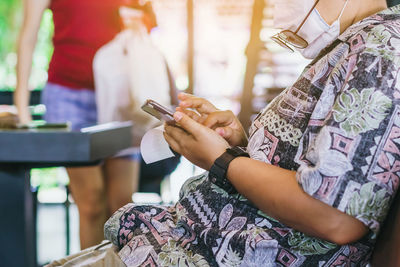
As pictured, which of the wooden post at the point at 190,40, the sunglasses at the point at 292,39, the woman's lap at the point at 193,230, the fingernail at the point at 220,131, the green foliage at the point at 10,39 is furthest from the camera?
the green foliage at the point at 10,39

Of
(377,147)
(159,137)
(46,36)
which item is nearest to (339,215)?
(377,147)

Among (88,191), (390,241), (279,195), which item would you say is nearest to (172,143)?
(279,195)

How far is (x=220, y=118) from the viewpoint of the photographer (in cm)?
121

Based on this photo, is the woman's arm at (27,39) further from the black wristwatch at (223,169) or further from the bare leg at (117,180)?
the black wristwatch at (223,169)

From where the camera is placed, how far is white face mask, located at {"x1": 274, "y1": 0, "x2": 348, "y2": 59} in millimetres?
948

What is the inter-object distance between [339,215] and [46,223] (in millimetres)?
3328

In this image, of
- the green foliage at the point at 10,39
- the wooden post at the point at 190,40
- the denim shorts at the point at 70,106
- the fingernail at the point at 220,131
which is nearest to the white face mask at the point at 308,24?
the fingernail at the point at 220,131

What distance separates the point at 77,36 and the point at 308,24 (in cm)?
151

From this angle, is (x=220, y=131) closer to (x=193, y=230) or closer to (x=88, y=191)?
(x=193, y=230)

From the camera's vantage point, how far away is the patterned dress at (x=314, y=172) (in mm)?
754

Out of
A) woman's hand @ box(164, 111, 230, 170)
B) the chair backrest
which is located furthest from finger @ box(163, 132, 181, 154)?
the chair backrest

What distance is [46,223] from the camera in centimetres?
376

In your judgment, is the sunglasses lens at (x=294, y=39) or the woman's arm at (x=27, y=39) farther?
the woman's arm at (x=27, y=39)

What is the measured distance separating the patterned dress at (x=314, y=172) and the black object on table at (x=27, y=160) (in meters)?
0.56
